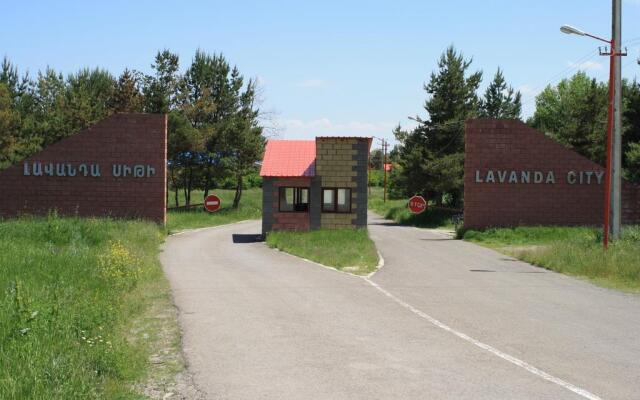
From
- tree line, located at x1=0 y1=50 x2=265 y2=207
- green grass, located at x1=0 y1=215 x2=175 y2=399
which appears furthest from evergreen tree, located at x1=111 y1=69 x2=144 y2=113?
green grass, located at x1=0 y1=215 x2=175 y2=399

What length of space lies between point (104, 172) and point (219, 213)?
22050 millimetres

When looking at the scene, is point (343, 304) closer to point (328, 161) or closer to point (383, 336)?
point (383, 336)

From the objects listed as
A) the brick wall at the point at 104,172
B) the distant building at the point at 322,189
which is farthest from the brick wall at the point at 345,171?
the brick wall at the point at 104,172

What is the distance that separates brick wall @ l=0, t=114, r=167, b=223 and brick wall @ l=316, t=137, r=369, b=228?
7.46m

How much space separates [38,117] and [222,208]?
21.3 metres

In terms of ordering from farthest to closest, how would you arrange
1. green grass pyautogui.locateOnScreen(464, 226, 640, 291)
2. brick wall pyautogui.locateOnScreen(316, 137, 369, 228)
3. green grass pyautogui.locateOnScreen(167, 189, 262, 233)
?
green grass pyautogui.locateOnScreen(167, 189, 262, 233) → brick wall pyautogui.locateOnScreen(316, 137, 369, 228) → green grass pyautogui.locateOnScreen(464, 226, 640, 291)

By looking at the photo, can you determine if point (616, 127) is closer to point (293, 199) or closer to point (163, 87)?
point (293, 199)

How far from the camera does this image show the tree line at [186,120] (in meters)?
52.8

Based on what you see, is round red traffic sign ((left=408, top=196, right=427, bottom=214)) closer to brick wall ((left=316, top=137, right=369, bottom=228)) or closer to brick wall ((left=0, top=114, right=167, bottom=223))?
brick wall ((left=316, top=137, right=369, bottom=228))

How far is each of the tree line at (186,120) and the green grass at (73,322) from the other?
34046 millimetres

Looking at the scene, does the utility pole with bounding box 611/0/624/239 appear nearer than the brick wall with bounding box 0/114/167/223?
Yes

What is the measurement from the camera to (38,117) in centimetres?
6706

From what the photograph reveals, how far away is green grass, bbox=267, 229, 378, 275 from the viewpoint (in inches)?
832

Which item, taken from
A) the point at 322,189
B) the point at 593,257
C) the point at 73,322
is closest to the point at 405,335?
the point at 73,322
